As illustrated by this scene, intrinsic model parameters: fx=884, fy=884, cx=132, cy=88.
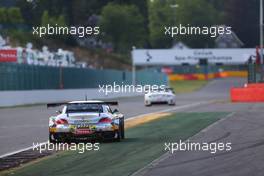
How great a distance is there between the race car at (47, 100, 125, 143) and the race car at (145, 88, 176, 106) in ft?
90.7

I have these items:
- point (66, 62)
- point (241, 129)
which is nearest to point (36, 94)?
point (66, 62)

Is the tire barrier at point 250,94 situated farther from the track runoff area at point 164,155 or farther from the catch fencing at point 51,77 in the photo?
the track runoff area at point 164,155

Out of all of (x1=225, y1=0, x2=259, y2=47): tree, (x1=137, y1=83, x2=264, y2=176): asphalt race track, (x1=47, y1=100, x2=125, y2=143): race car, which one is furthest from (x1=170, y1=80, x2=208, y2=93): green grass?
(x1=47, y1=100, x2=125, y2=143): race car

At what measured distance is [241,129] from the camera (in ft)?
83.2

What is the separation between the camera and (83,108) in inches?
869

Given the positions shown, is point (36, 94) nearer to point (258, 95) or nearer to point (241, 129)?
point (258, 95)

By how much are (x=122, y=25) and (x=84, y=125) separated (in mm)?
80845

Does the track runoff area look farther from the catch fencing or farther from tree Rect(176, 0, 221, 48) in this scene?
tree Rect(176, 0, 221, 48)

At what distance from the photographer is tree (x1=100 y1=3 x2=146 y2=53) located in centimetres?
9659

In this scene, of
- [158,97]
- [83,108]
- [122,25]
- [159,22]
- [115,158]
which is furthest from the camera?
[159,22]

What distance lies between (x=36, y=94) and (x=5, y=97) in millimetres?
6081

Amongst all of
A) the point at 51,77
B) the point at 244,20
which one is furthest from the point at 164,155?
the point at 244,20

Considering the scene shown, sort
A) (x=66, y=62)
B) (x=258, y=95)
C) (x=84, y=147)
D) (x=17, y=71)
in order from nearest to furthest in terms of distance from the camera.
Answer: (x=84, y=147), (x=258, y=95), (x=17, y=71), (x=66, y=62)

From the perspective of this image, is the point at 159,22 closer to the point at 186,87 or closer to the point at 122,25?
the point at 122,25
